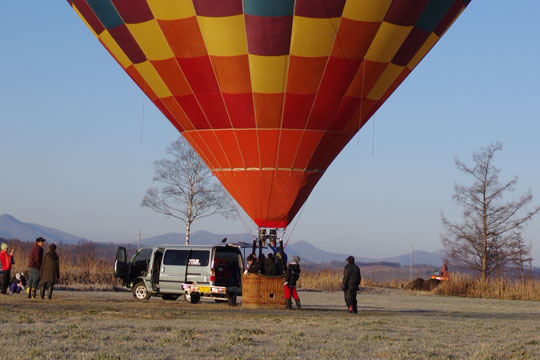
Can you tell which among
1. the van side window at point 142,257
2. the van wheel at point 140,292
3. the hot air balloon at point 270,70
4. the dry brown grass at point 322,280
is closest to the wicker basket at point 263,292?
the hot air balloon at point 270,70

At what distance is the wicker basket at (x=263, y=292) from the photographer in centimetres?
2064

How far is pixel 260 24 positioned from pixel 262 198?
4.03 m

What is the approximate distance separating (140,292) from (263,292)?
16.6 ft

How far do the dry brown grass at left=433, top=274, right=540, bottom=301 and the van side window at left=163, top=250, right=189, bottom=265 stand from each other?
51.4 ft

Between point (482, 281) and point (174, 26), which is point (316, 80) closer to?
point (174, 26)

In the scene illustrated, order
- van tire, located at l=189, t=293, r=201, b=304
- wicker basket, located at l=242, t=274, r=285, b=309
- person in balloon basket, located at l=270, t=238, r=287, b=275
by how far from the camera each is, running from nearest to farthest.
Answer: person in balloon basket, located at l=270, t=238, r=287, b=275 < wicker basket, located at l=242, t=274, r=285, b=309 < van tire, located at l=189, t=293, r=201, b=304

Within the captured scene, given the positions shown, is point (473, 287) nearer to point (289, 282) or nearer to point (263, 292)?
point (289, 282)

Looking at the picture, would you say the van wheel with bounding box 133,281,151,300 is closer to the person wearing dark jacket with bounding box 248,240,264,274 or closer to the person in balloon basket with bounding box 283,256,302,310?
the person wearing dark jacket with bounding box 248,240,264,274

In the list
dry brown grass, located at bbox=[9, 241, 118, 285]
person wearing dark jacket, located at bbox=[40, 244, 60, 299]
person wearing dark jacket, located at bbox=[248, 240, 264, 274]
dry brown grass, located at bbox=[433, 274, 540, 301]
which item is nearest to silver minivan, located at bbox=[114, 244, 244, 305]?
person wearing dark jacket, located at bbox=[248, 240, 264, 274]

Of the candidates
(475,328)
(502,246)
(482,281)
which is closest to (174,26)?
(475,328)

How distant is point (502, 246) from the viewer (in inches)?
1746

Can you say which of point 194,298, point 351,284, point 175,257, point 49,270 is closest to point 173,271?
point 175,257

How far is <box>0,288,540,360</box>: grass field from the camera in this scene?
10.9 metres

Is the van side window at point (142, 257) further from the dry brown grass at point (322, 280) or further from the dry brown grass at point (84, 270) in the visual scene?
the dry brown grass at point (322, 280)
